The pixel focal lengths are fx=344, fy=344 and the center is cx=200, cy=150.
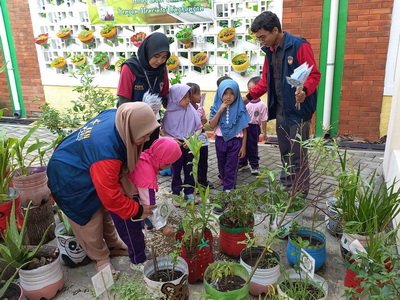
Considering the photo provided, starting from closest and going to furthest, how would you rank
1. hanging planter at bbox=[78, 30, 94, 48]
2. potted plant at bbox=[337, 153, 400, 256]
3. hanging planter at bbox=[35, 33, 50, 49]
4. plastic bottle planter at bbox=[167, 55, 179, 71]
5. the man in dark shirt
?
potted plant at bbox=[337, 153, 400, 256] < the man in dark shirt < plastic bottle planter at bbox=[167, 55, 179, 71] < hanging planter at bbox=[78, 30, 94, 48] < hanging planter at bbox=[35, 33, 50, 49]

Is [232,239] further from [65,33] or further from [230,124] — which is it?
[65,33]

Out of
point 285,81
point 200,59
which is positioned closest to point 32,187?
point 285,81

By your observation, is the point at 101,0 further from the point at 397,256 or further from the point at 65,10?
the point at 397,256

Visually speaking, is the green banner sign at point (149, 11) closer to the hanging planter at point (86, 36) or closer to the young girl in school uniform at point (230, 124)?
the hanging planter at point (86, 36)

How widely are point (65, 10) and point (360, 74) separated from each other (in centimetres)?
597

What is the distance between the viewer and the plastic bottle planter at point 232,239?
2736mm

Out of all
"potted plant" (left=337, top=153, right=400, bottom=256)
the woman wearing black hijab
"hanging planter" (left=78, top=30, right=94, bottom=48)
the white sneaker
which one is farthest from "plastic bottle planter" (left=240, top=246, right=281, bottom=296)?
"hanging planter" (left=78, top=30, right=94, bottom=48)

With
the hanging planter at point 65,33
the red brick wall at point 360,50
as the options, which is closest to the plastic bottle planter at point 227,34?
the red brick wall at point 360,50

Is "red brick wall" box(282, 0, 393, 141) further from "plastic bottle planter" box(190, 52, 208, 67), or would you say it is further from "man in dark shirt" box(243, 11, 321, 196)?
"man in dark shirt" box(243, 11, 321, 196)

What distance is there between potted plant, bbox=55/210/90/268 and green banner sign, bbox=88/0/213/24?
15.4 feet

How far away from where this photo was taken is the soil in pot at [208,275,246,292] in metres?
2.21

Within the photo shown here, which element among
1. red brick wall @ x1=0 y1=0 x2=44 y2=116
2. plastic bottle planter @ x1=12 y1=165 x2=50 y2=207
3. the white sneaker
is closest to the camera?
plastic bottle planter @ x1=12 y1=165 x2=50 y2=207

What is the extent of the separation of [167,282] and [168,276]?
21 cm

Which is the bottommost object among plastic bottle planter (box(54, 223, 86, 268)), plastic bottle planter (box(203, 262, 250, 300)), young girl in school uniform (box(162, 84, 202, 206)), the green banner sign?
plastic bottle planter (box(54, 223, 86, 268))
